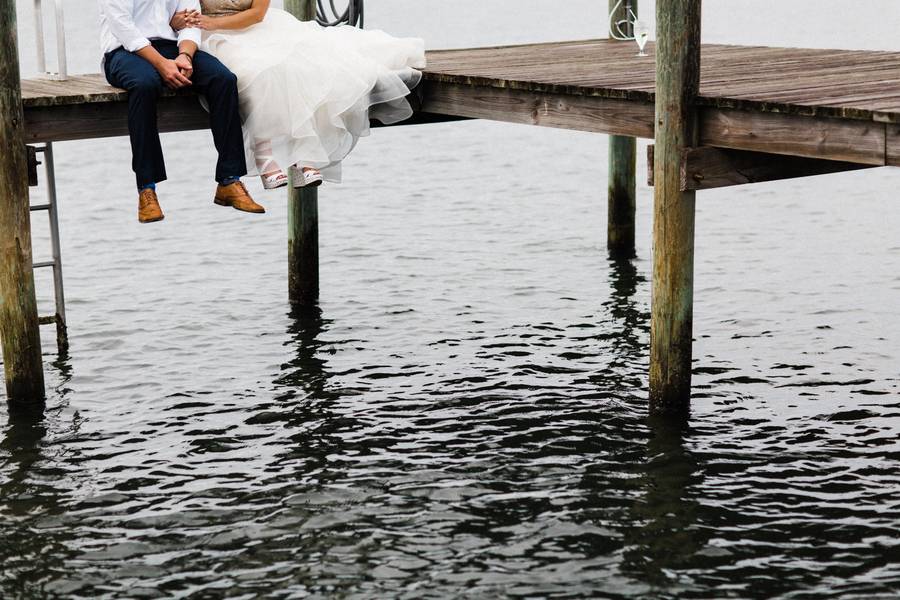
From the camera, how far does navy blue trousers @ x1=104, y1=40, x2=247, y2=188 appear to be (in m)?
9.64

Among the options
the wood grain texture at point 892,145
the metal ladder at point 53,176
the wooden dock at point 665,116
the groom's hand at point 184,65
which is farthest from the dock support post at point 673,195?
the metal ladder at point 53,176

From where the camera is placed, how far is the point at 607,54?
11.9m

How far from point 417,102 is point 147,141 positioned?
2197 millimetres

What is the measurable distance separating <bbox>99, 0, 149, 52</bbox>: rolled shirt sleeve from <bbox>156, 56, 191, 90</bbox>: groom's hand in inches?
7.0

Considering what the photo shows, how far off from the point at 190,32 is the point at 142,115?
740 millimetres

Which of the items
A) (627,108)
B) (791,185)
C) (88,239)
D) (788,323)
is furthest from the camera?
(791,185)

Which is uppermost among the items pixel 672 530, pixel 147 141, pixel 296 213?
pixel 147 141

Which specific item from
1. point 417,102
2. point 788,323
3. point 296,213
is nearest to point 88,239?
point 296,213

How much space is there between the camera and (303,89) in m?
9.98

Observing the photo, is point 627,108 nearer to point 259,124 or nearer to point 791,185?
point 259,124

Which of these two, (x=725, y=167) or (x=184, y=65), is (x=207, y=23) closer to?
(x=184, y=65)

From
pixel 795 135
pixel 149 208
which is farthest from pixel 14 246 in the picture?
pixel 795 135

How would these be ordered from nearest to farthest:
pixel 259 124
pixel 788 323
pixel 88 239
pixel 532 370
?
pixel 259 124 → pixel 532 370 → pixel 788 323 → pixel 88 239

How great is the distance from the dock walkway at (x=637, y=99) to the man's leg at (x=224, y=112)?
0.29 m
